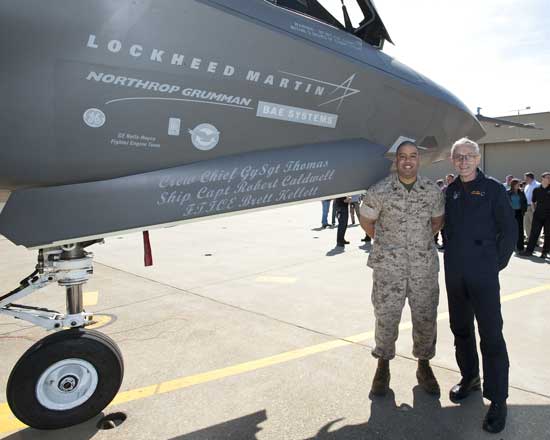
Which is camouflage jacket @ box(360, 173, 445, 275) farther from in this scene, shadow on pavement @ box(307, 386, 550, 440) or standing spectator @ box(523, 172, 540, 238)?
standing spectator @ box(523, 172, 540, 238)

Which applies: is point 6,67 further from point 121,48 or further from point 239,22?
point 239,22

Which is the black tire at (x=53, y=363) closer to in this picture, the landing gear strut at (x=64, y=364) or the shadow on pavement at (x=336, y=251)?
the landing gear strut at (x=64, y=364)

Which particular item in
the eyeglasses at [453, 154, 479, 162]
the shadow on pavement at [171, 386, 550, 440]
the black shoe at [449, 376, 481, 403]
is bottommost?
the shadow on pavement at [171, 386, 550, 440]

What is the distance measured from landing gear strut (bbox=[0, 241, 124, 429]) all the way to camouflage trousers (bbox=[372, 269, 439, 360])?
2.06m

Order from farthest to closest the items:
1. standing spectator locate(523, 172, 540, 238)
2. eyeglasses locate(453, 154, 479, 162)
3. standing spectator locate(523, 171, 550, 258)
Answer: standing spectator locate(523, 172, 540, 238) → standing spectator locate(523, 171, 550, 258) → eyeglasses locate(453, 154, 479, 162)

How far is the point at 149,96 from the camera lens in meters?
2.64

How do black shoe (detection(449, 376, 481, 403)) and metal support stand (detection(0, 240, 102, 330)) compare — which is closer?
metal support stand (detection(0, 240, 102, 330))

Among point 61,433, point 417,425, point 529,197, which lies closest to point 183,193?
point 61,433

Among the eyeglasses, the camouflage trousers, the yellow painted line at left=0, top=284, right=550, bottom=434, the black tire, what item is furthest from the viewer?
the camouflage trousers

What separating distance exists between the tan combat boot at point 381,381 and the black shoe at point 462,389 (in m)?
0.50

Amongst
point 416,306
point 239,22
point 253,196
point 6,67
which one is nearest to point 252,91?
point 239,22

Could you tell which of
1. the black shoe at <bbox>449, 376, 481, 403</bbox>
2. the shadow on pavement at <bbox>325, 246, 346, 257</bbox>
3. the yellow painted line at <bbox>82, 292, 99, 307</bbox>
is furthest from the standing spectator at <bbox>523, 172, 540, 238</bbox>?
the yellow painted line at <bbox>82, 292, 99, 307</bbox>

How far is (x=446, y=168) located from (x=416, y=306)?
3377 centimetres

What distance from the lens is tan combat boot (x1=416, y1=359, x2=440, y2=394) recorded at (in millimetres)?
3342
